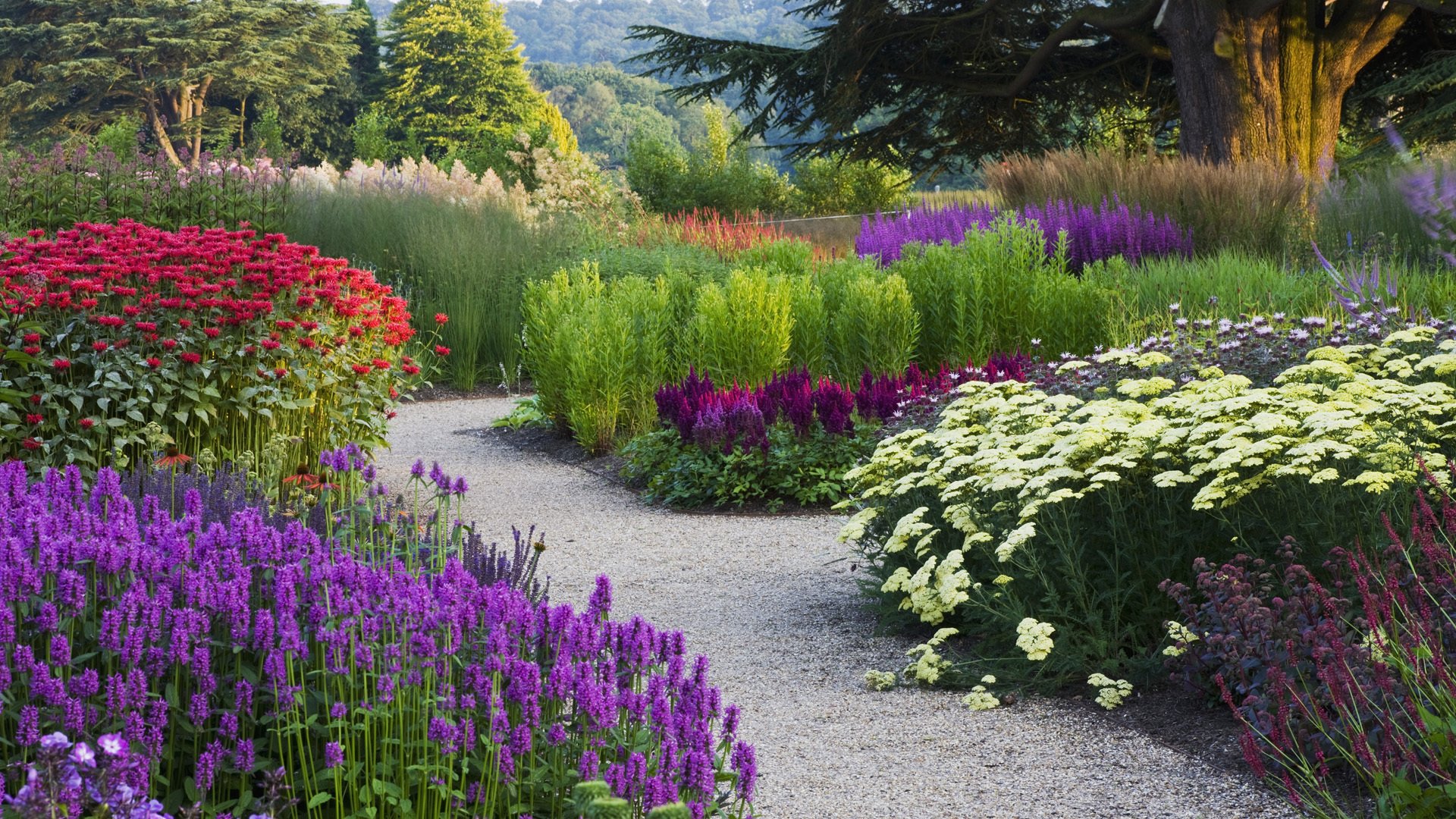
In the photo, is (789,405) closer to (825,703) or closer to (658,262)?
(825,703)

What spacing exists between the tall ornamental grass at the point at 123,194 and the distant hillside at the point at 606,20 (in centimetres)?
12818

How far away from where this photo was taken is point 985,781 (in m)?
3.05

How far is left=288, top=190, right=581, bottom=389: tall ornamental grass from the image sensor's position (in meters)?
11.6

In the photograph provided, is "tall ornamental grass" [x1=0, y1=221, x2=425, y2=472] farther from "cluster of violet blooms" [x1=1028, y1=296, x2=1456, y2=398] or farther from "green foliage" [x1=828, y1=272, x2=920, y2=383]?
"cluster of violet blooms" [x1=1028, y1=296, x2=1456, y2=398]

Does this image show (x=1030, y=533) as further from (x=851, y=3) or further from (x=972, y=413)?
(x=851, y=3)

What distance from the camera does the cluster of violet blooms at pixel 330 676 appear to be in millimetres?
2074

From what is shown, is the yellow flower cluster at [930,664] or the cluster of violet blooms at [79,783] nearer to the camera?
the cluster of violet blooms at [79,783]

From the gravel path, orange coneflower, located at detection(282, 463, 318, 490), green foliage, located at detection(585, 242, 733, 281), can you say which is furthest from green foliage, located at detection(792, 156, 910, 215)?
orange coneflower, located at detection(282, 463, 318, 490)

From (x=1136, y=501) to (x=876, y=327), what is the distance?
418 cm

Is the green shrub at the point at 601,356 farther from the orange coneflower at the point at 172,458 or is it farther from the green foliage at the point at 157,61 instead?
the green foliage at the point at 157,61

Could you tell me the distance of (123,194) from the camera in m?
10.2

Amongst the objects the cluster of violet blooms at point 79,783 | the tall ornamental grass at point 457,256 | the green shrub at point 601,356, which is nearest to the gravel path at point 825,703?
the green shrub at point 601,356

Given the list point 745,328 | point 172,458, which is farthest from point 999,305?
point 172,458

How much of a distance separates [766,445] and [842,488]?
49 cm
